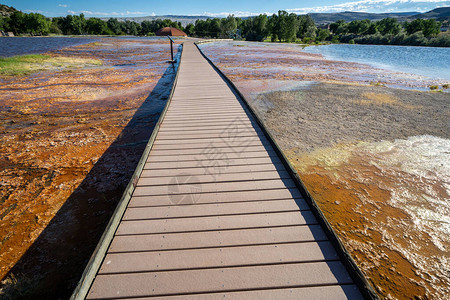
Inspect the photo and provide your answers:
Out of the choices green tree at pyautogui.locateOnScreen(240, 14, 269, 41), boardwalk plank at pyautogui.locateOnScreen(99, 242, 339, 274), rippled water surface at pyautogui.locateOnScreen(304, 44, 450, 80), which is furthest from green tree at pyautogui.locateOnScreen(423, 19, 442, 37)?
boardwalk plank at pyautogui.locateOnScreen(99, 242, 339, 274)

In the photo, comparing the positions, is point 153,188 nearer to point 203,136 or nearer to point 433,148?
point 203,136

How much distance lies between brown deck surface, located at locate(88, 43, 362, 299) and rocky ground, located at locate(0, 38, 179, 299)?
1388 mm

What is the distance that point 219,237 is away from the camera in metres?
2.54

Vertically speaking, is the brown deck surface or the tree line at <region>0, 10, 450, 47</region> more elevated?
the tree line at <region>0, 10, 450, 47</region>

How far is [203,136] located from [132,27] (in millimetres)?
129098

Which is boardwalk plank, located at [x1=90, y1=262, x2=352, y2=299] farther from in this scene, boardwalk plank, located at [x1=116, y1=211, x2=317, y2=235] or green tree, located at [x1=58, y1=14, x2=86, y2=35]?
green tree, located at [x1=58, y1=14, x2=86, y2=35]

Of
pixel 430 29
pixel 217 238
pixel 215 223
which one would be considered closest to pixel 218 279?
pixel 217 238

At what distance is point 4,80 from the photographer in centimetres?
1368

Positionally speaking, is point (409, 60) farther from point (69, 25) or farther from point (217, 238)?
point (69, 25)

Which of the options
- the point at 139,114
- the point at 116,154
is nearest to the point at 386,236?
the point at 116,154

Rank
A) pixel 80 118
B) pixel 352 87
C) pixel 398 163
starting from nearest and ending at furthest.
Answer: pixel 398 163, pixel 80 118, pixel 352 87

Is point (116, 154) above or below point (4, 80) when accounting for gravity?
below

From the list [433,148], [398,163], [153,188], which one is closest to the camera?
[153,188]

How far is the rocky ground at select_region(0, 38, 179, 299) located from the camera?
3207 millimetres
